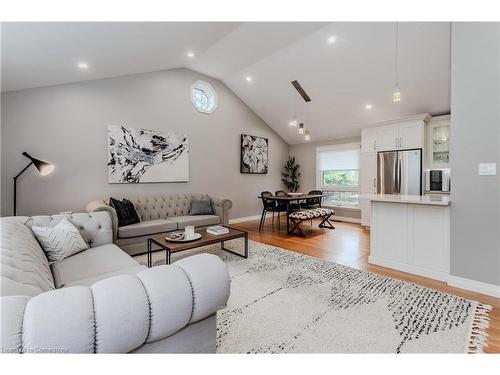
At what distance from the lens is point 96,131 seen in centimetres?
409

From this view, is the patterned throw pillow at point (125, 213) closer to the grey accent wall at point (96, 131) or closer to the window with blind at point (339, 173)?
the grey accent wall at point (96, 131)

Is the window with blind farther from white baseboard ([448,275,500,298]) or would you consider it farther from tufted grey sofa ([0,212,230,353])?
tufted grey sofa ([0,212,230,353])

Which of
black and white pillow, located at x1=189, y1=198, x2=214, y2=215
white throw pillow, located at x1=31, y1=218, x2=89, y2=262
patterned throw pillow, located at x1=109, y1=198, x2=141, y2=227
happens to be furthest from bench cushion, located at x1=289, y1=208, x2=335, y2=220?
white throw pillow, located at x1=31, y1=218, x2=89, y2=262

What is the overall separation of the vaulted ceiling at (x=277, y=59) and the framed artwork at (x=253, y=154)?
1.02 metres

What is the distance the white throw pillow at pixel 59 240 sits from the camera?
208 cm

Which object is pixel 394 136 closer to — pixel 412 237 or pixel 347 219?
pixel 347 219

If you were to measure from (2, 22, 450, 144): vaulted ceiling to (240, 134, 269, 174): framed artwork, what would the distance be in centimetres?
102

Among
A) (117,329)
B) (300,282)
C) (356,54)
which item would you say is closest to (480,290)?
(300,282)

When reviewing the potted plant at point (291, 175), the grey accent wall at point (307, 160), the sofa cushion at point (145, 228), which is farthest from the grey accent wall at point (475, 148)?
the potted plant at point (291, 175)

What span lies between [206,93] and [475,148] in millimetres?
4952
